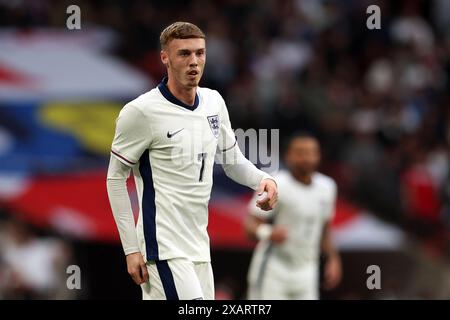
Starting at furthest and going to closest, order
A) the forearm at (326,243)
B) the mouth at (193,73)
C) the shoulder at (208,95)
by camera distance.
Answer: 1. the forearm at (326,243)
2. the shoulder at (208,95)
3. the mouth at (193,73)

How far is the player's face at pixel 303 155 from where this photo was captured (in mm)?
10539

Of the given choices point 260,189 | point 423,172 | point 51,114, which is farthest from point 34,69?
point 260,189

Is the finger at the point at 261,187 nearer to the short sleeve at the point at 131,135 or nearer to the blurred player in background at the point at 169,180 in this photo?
the blurred player in background at the point at 169,180

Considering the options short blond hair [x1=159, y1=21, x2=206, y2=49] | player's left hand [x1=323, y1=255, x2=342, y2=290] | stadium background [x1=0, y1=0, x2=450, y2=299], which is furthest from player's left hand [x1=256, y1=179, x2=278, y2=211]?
stadium background [x1=0, y1=0, x2=450, y2=299]

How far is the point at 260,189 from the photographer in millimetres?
6906

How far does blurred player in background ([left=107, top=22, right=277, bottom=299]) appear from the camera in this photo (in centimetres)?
682

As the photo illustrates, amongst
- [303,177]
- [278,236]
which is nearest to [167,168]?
[278,236]

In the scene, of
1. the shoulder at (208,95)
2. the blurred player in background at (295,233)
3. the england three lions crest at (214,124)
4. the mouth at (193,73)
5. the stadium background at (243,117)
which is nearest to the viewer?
the mouth at (193,73)

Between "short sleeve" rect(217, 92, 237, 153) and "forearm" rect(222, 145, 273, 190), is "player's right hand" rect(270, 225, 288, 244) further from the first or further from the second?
"short sleeve" rect(217, 92, 237, 153)

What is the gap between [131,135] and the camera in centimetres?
681

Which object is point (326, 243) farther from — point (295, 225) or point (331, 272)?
point (295, 225)

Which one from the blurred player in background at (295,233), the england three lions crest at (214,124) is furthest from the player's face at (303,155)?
the england three lions crest at (214,124)

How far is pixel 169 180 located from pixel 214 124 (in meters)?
0.49

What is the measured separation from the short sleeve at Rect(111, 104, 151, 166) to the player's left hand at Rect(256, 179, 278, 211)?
0.74 m
